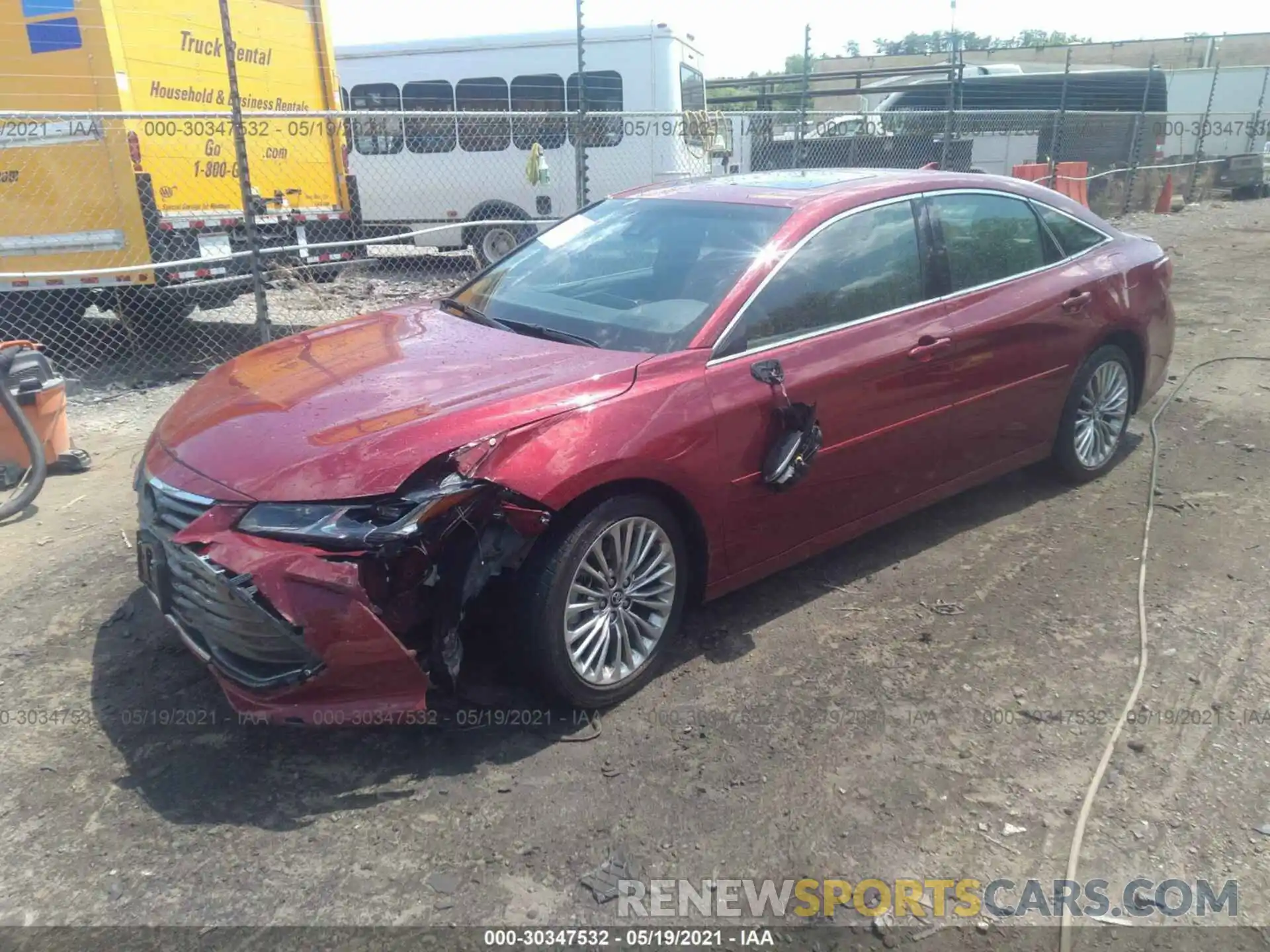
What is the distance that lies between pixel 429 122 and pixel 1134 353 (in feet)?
34.1

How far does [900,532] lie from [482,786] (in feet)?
8.59

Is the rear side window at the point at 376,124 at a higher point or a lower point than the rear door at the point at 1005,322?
higher

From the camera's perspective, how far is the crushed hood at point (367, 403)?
2.92 metres

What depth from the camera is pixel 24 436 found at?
16.6 feet

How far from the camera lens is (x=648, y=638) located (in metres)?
3.46

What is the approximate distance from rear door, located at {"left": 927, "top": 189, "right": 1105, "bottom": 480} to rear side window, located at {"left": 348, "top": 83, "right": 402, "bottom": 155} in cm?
1079

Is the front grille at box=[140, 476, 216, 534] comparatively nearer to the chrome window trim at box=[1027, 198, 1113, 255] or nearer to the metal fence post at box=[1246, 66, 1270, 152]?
the chrome window trim at box=[1027, 198, 1113, 255]

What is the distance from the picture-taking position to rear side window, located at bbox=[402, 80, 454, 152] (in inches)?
529

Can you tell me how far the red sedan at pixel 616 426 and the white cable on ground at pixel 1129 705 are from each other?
2.08ft

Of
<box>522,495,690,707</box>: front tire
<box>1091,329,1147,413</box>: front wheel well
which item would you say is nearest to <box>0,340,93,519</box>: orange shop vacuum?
<box>522,495,690,707</box>: front tire

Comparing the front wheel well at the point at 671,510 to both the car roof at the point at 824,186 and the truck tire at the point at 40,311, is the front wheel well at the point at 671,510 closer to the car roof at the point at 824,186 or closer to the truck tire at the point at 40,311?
the car roof at the point at 824,186

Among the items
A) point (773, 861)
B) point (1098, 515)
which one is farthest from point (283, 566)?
point (1098, 515)

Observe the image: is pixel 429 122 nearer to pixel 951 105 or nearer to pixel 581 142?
pixel 581 142

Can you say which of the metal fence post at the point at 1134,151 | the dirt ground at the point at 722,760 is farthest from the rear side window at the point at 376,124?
the metal fence post at the point at 1134,151
